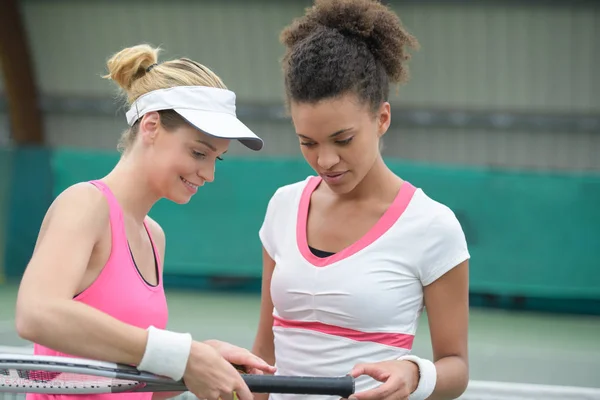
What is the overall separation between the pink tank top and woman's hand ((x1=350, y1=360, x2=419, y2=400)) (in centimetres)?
56

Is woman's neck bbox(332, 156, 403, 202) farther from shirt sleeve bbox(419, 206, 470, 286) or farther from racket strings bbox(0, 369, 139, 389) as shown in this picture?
racket strings bbox(0, 369, 139, 389)

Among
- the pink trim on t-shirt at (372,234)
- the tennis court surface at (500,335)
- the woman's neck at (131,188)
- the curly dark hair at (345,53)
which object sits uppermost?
the curly dark hair at (345,53)

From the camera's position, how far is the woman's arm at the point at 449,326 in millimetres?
2293

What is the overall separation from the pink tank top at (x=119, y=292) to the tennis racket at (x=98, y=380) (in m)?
0.08

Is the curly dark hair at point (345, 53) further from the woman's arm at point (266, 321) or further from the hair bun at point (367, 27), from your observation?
the woman's arm at point (266, 321)

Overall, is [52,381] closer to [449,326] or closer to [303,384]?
[303,384]

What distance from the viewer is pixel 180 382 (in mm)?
1987

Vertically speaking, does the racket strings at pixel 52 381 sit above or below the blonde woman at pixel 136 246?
below

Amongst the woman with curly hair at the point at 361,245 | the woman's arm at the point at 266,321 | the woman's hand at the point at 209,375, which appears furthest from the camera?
the woman's arm at the point at 266,321

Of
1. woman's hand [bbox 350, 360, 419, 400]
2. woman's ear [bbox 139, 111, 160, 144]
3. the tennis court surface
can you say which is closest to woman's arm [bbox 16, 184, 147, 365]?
woman's ear [bbox 139, 111, 160, 144]

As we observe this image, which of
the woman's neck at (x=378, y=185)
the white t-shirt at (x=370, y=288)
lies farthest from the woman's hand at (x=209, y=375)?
the woman's neck at (x=378, y=185)

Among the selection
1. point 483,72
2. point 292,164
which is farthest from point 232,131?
point 483,72

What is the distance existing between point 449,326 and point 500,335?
6.28m

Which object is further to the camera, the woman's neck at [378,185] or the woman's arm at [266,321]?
the woman's arm at [266,321]
